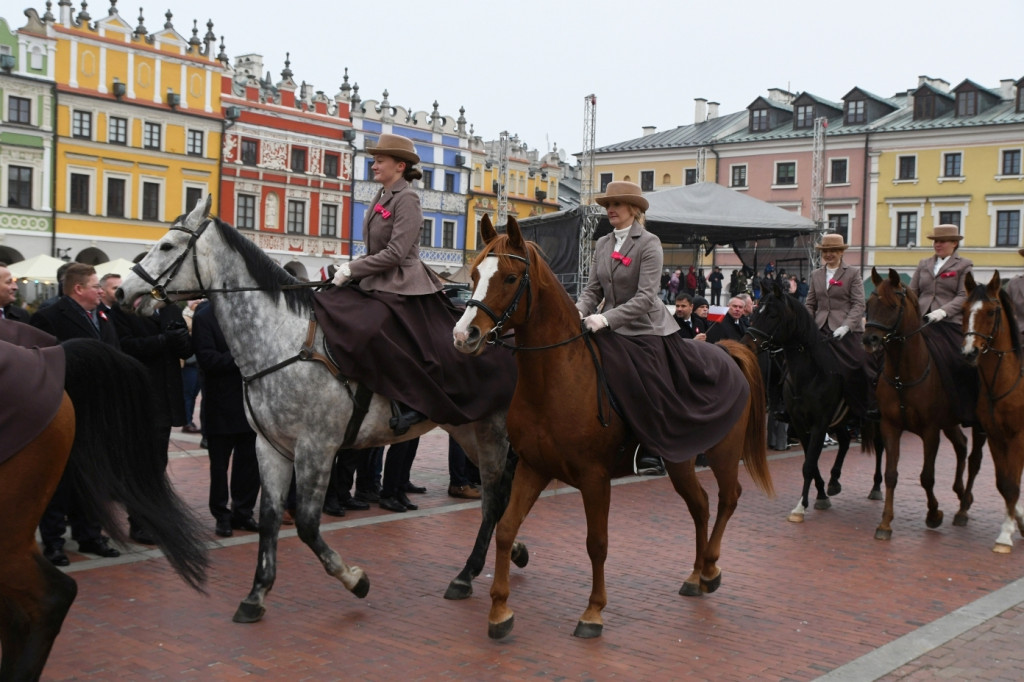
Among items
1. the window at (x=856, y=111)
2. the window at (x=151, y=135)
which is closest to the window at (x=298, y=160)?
the window at (x=151, y=135)

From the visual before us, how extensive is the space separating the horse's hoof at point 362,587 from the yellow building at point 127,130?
42616 millimetres

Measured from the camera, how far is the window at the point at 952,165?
2085 inches

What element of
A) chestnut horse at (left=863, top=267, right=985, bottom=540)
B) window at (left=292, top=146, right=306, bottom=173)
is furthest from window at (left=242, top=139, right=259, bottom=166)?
chestnut horse at (left=863, top=267, right=985, bottom=540)

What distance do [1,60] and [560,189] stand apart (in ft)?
142

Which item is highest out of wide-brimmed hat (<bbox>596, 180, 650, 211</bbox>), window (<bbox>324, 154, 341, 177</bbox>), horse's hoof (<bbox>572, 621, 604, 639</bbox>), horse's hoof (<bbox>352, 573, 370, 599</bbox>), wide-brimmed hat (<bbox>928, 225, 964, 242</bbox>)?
window (<bbox>324, 154, 341, 177</bbox>)

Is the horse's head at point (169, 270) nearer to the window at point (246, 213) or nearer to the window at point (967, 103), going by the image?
the window at point (246, 213)

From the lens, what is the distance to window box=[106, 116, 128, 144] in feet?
154

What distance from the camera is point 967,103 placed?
2112 inches

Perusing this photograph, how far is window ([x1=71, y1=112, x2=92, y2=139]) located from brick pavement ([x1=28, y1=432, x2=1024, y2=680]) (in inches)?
1624

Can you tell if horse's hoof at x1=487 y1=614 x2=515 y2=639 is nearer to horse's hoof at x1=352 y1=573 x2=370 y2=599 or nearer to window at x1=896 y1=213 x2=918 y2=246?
horse's hoof at x1=352 y1=573 x2=370 y2=599

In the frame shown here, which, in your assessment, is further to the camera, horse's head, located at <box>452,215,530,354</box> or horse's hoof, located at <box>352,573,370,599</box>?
horse's hoof, located at <box>352,573,370,599</box>

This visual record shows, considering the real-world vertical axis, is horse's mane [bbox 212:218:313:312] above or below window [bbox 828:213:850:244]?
below

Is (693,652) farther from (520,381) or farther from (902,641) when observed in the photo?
(520,381)

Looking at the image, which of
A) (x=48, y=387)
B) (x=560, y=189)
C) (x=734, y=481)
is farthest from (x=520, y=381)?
(x=560, y=189)
